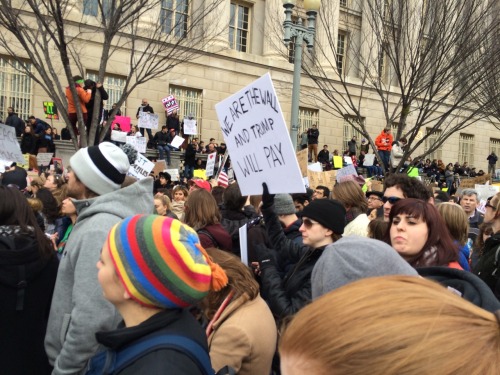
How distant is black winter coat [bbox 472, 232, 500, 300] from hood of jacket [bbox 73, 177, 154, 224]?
86.1 inches

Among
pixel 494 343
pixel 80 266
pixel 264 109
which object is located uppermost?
pixel 264 109

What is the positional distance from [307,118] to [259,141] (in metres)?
26.6

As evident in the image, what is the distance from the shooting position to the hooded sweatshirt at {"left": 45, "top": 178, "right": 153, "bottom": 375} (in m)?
2.45

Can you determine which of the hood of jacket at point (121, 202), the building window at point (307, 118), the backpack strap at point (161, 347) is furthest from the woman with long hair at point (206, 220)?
the building window at point (307, 118)

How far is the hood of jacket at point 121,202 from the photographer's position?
281 centimetres

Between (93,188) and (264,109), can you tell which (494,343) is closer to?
(93,188)

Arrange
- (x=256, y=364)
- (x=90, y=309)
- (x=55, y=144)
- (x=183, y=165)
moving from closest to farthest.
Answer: (x=90, y=309), (x=256, y=364), (x=55, y=144), (x=183, y=165)

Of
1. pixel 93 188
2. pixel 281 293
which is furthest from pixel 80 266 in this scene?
pixel 281 293

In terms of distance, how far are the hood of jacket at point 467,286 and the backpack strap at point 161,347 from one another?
97 cm

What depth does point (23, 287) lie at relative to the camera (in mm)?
2895

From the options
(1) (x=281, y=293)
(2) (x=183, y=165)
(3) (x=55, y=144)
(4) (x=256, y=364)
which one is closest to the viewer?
(4) (x=256, y=364)

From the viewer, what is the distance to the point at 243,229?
154 inches

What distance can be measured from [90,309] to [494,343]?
197 centimetres

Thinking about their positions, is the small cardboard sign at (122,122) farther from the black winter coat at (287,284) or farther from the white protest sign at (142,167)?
the black winter coat at (287,284)
